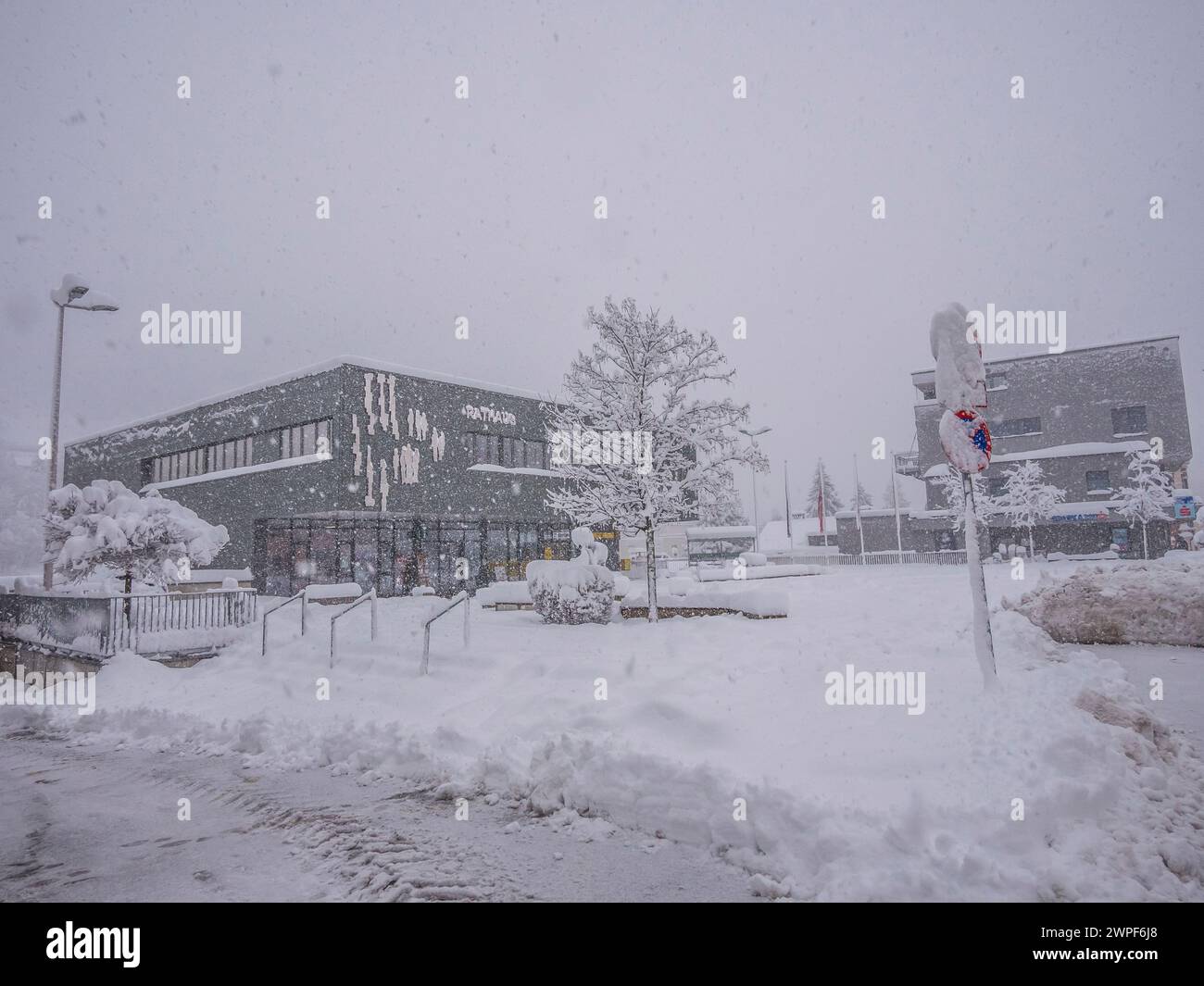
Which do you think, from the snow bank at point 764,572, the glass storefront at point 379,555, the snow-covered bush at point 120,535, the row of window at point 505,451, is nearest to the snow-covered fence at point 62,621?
the snow-covered bush at point 120,535

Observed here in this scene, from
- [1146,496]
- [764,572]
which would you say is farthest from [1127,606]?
[1146,496]

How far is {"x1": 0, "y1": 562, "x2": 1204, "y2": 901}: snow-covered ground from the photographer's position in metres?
3.91

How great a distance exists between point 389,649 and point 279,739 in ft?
11.8

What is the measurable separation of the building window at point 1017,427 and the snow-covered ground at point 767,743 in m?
40.9

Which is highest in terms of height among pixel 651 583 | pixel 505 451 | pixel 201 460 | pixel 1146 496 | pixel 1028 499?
pixel 201 460

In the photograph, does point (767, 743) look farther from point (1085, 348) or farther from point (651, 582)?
point (1085, 348)

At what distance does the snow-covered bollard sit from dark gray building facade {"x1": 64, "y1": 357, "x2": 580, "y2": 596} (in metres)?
13.3

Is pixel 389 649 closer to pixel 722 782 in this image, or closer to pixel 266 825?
pixel 266 825

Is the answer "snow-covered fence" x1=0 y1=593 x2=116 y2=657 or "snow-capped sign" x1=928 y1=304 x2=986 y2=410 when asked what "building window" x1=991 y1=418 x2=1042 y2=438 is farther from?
"snow-covered fence" x1=0 y1=593 x2=116 y2=657

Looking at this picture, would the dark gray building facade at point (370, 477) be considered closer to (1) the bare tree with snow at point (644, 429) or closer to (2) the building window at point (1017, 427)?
(1) the bare tree with snow at point (644, 429)

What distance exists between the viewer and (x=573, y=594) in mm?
13719

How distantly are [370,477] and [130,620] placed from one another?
43.9 feet
